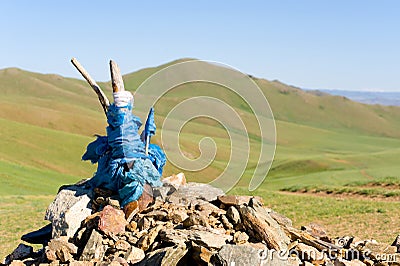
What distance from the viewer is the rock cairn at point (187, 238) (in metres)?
6.98

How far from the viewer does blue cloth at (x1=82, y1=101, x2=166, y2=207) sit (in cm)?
891

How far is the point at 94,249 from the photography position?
7852mm

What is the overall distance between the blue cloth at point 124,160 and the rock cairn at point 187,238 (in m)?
0.26

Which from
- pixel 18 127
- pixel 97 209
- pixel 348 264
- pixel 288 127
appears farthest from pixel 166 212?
pixel 288 127

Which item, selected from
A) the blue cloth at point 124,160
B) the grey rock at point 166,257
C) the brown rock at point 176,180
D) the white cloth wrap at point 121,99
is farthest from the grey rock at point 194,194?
the grey rock at point 166,257

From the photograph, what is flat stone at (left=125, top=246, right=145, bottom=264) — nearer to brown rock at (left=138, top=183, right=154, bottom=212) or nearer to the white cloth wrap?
brown rock at (left=138, top=183, right=154, bottom=212)

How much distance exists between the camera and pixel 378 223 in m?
16.7

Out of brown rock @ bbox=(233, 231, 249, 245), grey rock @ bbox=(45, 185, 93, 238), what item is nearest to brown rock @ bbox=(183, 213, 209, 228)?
brown rock @ bbox=(233, 231, 249, 245)

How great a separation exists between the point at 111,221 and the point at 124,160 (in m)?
1.19

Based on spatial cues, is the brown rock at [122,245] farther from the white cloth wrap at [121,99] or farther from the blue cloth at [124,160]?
the white cloth wrap at [121,99]

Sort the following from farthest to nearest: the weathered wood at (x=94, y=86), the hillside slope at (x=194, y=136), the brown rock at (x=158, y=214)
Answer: the hillside slope at (x=194, y=136) < the weathered wood at (x=94, y=86) < the brown rock at (x=158, y=214)

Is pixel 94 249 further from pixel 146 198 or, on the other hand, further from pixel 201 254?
pixel 201 254

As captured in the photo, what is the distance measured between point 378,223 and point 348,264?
10293 millimetres

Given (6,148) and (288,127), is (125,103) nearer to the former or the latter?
(6,148)
